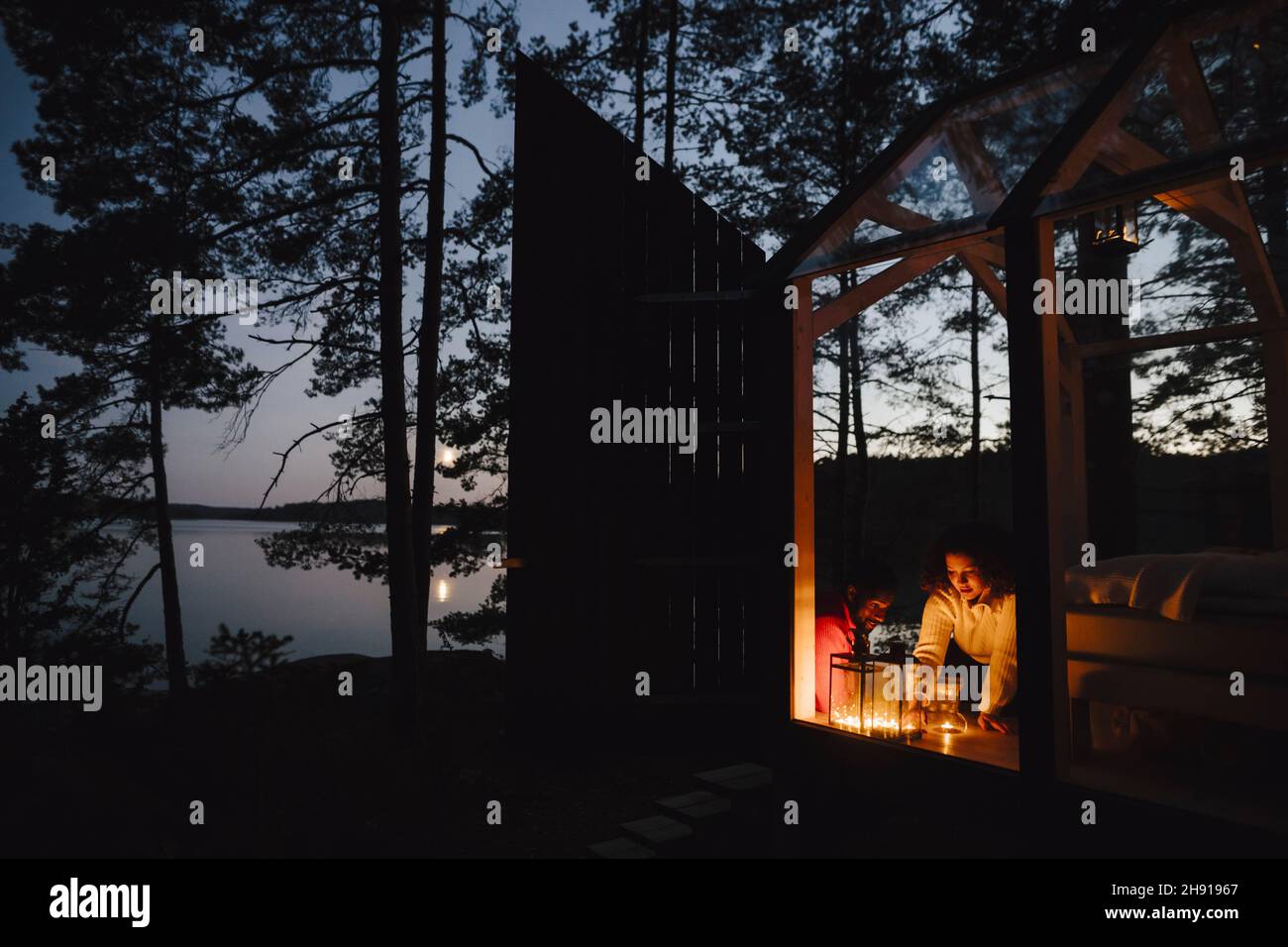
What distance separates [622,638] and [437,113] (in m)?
5.21

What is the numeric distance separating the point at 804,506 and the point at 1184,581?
1.89 m

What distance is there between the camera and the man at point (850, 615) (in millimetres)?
4641

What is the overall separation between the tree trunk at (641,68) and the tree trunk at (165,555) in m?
6.58

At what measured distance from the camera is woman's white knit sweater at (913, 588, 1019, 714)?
14.7 feet

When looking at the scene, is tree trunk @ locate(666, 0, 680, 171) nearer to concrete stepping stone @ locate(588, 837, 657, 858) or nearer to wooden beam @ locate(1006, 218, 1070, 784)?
wooden beam @ locate(1006, 218, 1070, 784)

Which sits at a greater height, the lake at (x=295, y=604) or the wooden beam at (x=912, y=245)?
the wooden beam at (x=912, y=245)

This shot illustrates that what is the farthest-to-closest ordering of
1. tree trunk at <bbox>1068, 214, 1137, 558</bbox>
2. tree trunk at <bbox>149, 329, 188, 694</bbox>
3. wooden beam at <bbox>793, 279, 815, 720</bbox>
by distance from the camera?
1. tree trunk at <bbox>149, 329, 188, 694</bbox>
2. tree trunk at <bbox>1068, 214, 1137, 558</bbox>
3. wooden beam at <bbox>793, 279, 815, 720</bbox>

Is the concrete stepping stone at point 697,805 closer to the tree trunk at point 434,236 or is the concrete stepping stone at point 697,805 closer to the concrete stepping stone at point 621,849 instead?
the concrete stepping stone at point 621,849

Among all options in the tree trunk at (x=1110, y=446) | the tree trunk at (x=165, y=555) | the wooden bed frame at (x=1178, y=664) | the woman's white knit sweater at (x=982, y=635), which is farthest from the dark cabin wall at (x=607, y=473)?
the tree trunk at (x=165, y=555)

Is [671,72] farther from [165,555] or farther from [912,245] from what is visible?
[165,555]

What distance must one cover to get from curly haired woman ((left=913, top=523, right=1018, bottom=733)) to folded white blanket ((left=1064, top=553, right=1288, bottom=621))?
19.2 inches

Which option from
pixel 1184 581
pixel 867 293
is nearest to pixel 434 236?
pixel 867 293

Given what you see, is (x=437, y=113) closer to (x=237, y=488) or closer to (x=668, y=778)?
(x=237, y=488)

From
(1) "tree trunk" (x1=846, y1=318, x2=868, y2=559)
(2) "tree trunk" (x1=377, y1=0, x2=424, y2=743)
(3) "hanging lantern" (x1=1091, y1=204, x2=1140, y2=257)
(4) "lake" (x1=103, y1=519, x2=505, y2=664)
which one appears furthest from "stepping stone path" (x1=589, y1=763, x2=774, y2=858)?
(4) "lake" (x1=103, y1=519, x2=505, y2=664)
